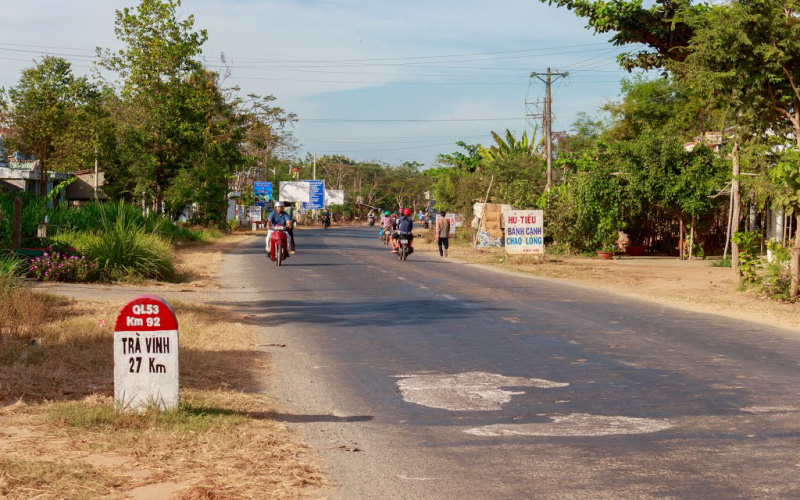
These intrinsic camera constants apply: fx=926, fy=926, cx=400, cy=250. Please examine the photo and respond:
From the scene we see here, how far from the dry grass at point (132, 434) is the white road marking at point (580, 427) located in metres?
1.66

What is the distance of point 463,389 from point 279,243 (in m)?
19.6

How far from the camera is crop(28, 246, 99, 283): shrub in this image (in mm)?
19672

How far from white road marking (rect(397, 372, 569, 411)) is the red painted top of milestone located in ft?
8.09

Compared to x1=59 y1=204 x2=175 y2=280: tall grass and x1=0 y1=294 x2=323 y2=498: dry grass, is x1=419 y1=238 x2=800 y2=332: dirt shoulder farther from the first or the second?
x1=59 y1=204 x2=175 y2=280: tall grass

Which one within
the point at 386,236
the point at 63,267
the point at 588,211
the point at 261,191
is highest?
the point at 261,191

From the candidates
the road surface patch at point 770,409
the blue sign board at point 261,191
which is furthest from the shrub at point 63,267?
the blue sign board at point 261,191

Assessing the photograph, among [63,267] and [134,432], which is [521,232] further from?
[134,432]

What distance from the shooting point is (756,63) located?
1858 centimetres

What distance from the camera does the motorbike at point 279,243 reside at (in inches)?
1099

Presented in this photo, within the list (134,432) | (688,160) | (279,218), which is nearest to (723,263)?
(688,160)

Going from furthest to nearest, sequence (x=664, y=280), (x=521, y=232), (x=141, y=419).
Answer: (x=521, y=232) → (x=664, y=280) → (x=141, y=419)

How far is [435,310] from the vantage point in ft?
53.9

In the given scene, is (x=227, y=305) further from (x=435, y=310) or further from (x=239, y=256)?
(x=239, y=256)

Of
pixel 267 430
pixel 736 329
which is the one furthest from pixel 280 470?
pixel 736 329
